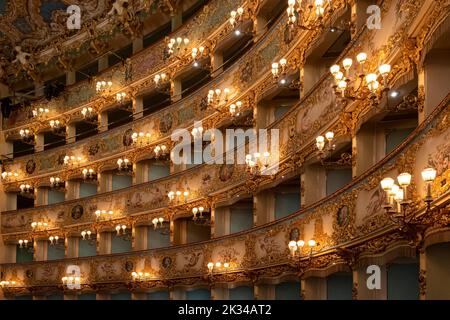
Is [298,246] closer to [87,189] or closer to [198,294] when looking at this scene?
[198,294]

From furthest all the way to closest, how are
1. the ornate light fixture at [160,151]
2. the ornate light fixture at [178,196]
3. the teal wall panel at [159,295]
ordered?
the teal wall panel at [159,295] → the ornate light fixture at [160,151] → the ornate light fixture at [178,196]

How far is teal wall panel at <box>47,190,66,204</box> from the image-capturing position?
33219 mm

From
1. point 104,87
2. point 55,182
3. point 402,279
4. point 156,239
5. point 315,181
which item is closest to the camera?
point 402,279

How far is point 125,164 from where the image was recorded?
26484mm

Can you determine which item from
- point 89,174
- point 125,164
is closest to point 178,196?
point 125,164

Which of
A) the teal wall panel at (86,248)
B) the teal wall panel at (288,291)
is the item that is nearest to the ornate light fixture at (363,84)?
the teal wall panel at (288,291)

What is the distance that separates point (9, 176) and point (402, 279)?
965 inches

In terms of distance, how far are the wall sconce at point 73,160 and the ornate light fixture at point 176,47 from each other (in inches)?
277

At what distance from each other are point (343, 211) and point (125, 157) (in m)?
16.0

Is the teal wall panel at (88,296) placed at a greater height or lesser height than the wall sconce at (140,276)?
lesser

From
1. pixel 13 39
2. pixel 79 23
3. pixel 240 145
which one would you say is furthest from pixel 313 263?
pixel 13 39

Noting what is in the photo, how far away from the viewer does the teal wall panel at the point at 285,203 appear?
65.6ft

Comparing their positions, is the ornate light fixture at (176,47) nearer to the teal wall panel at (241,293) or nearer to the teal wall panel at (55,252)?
the teal wall panel at (241,293)
